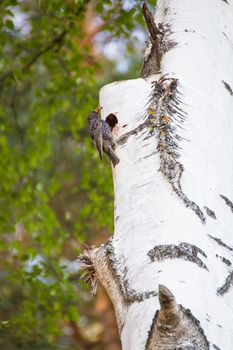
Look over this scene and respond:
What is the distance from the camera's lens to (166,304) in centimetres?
111

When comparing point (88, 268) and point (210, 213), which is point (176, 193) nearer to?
point (210, 213)

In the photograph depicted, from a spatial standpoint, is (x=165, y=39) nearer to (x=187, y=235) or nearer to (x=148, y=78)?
(x=148, y=78)

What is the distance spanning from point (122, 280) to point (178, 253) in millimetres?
144

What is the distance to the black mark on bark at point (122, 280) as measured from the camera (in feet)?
4.11

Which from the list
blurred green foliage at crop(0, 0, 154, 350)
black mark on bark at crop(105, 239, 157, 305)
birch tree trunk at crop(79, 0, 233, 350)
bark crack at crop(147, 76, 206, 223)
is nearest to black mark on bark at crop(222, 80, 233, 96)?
birch tree trunk at crop(79, 0, 233, 350)

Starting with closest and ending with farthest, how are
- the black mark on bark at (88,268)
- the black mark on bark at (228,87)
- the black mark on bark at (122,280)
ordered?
1. the black mark on bark at (122,280)
2. the black mark on bark at (88,268)
3. the black mark on bark at (228,87)

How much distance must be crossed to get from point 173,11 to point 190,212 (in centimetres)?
88

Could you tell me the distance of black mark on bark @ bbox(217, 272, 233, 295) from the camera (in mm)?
1279

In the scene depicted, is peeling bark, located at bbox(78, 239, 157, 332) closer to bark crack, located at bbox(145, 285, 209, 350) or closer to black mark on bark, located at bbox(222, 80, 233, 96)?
A: bark crack, located at bbox(145, 285, 209, 350)

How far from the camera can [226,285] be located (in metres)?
1.30

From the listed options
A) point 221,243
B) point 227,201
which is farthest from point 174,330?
point 227,201

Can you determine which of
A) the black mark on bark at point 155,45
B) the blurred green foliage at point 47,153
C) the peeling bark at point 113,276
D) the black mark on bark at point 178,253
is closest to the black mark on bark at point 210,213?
the black mark on bark at point 178,253

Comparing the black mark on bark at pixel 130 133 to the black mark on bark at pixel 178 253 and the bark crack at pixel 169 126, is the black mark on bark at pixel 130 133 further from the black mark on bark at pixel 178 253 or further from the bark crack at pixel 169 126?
the black mark on bark at pixel 178 253

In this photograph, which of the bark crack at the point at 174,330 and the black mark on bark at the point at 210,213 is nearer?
the bark crack at the point at 174,330
